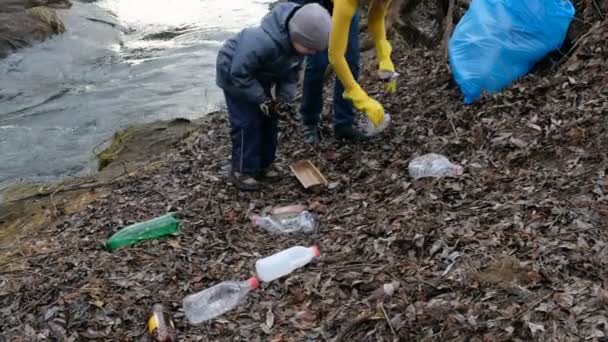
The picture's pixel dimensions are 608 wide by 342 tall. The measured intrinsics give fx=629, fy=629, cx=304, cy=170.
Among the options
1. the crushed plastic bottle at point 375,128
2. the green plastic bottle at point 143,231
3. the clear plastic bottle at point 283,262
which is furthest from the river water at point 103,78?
the clear plastic bottle at point 283,262

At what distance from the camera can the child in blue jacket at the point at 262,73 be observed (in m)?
3.91

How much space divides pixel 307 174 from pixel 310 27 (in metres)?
1.24

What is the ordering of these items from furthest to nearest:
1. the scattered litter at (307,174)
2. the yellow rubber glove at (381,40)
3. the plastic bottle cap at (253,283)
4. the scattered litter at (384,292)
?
the yellow rubber glove at (381,40) < the scattered litter at (307,174) < the plastic bottle cap at (253,283) < the scattered litter at (384,292)

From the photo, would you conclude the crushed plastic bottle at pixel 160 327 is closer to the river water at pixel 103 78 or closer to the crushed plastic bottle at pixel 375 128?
the crushed plastic bottle at pixel 375 128

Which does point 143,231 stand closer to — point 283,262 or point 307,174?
point 283,262

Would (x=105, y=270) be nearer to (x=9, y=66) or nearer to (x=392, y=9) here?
(x=392, y=9)

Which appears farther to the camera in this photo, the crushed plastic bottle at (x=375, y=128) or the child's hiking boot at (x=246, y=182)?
the crushed plastic bottle at (x=375, y=128)

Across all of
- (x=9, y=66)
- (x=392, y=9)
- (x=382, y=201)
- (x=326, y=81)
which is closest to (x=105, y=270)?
(x=382, y=201)

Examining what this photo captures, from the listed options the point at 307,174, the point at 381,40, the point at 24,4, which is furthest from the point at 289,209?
the point at 24,4

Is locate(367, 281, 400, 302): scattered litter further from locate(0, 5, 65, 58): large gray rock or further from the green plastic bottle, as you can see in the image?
locate(0, 5, 65, 58): large gray rock

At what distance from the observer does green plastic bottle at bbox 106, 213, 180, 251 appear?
13.3ft

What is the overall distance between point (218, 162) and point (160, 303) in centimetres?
219

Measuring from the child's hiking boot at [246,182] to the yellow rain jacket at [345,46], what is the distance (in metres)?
0.93

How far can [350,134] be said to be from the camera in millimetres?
5129
